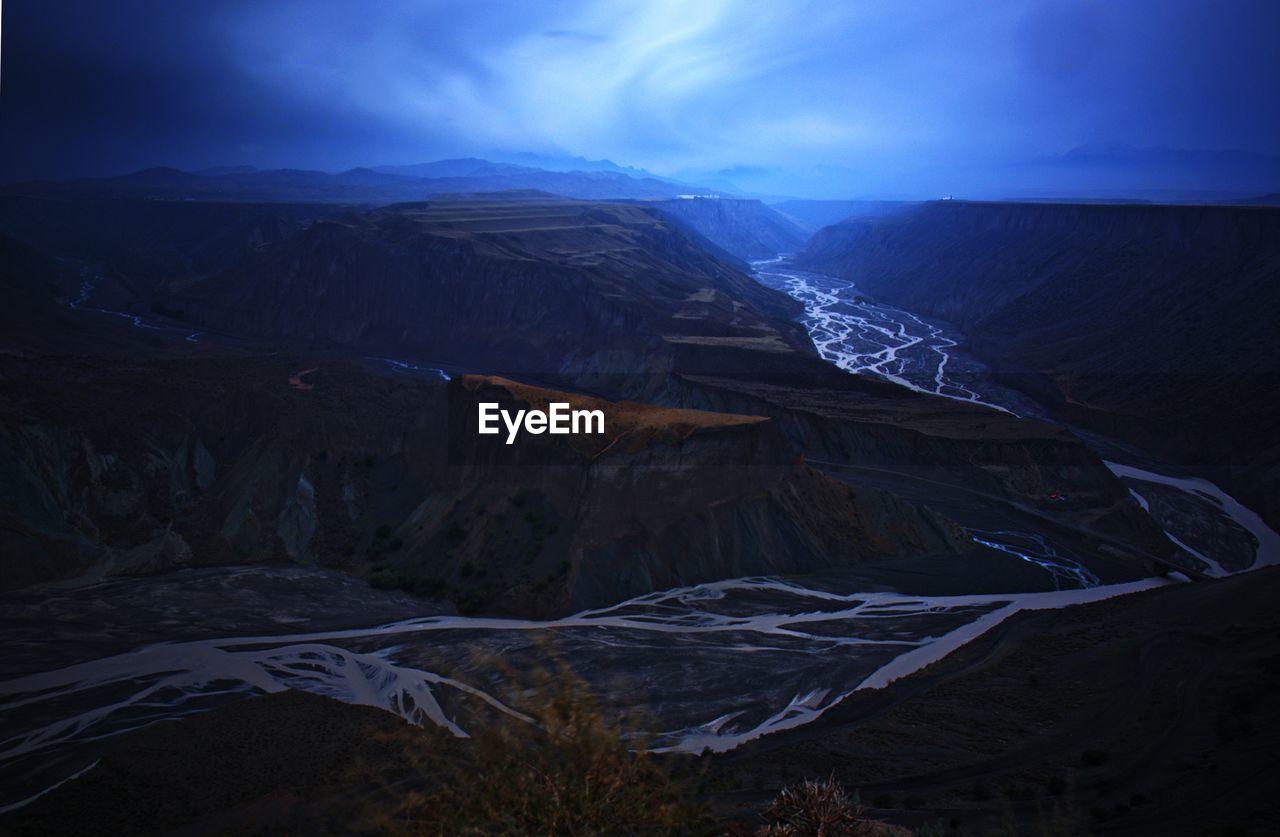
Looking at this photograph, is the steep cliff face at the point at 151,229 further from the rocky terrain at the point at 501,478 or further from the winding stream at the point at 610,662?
the winding stream at the point at 610,662

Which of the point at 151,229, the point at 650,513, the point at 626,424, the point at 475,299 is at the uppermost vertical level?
the point at 151,229

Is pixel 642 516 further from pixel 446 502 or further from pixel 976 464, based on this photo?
pixel 976 464

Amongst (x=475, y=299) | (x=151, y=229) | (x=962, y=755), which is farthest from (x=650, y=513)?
(x=151, y=229)

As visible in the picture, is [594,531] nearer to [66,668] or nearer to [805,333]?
[66,668]

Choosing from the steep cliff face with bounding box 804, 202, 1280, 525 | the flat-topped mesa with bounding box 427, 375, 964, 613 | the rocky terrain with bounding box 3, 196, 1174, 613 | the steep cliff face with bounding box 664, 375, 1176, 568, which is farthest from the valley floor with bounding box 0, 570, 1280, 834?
the steep cliff face with bounding box 804, 202, 1280, 525

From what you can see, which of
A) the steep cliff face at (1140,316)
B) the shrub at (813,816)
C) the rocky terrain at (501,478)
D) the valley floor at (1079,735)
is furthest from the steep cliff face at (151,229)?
the shrub at (813,816)

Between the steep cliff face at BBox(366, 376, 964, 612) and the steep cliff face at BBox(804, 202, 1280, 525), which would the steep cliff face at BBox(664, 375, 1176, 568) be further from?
the steep cliff face at BBox(804, 202, 1280, 525)
